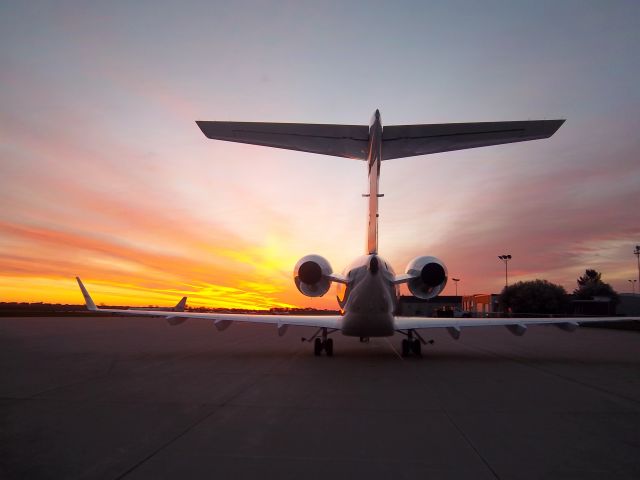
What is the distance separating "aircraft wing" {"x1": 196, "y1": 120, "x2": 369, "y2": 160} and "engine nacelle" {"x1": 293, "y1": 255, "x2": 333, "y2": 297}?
9.80 feet

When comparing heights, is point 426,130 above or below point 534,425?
above

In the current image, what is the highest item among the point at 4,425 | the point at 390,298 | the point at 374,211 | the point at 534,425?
the point at 374,211

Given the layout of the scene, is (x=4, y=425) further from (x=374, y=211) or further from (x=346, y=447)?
(x=374, y=211)

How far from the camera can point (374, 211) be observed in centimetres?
1124

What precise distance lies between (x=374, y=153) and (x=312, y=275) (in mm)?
3704

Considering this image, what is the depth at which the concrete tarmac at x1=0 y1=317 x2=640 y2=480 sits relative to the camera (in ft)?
13.1

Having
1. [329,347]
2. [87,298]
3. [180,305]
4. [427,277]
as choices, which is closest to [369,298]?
[427,277]

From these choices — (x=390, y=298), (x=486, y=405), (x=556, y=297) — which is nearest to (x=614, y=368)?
(x=390, y=298)

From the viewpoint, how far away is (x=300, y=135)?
11156 mm

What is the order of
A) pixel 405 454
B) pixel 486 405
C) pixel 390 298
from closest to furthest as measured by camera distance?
pixel 405 454
pixel 486 405
pixel 390 298

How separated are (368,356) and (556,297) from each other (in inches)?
2233

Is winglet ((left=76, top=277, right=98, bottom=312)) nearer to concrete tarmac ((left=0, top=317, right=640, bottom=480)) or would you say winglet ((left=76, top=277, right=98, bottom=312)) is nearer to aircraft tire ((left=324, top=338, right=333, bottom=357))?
concrete tarmac ((left=0, top=317, right=640, bottom=480))

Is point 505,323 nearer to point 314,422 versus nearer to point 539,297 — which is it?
point 314,422

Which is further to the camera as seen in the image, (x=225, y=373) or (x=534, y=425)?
(x=225, y=373)
